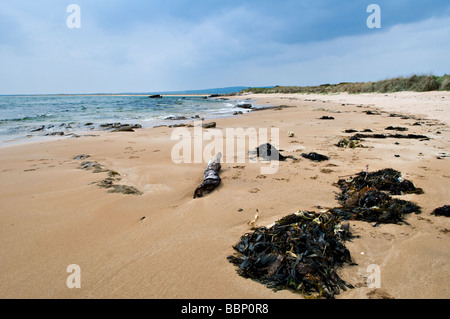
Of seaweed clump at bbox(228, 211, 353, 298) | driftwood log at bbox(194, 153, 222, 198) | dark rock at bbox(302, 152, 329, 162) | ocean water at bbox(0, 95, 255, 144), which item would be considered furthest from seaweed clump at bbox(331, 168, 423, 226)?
ocean water at bbox(0, 95, 255, 144)

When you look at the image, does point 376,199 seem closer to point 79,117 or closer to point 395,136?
point 395,136

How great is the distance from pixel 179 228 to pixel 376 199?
2483 millimetres

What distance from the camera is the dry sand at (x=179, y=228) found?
1.85 meters

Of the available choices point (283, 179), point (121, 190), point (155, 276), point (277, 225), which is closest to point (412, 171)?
point (283, 179)

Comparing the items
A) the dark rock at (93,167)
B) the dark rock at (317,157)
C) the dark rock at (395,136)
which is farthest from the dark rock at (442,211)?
the dark rock at (93,167)

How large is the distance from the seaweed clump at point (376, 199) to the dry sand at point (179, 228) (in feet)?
0.44

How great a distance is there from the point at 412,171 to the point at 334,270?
3.26m

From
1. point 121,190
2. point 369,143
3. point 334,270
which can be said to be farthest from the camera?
point 369,143

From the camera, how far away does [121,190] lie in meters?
3.67

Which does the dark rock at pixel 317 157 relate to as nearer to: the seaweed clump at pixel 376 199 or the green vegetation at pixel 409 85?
the seaweed clump at pixel 376 199

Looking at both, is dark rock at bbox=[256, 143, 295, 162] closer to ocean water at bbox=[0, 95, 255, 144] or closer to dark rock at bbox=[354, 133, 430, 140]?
dark rock at bbox=[354, 133, 430, 140]

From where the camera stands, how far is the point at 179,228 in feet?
8.82
